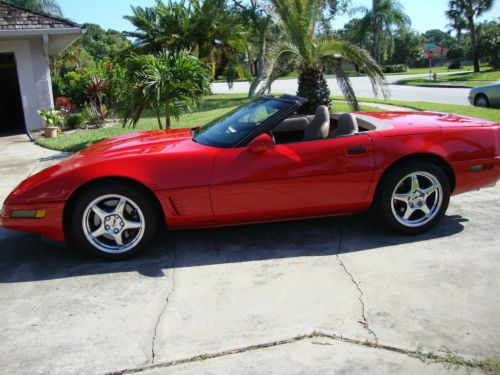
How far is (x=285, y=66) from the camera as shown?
34.5 feet

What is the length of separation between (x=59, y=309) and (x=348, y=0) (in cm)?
2582

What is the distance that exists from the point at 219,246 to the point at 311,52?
725cm

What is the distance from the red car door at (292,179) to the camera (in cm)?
393

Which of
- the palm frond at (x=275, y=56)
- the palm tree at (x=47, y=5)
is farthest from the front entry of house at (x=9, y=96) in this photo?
the palm tree at (x=47, y=5)

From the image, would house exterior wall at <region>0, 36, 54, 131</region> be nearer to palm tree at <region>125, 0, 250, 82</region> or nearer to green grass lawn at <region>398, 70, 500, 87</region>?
palm tree at <region>125, 0, 250, 82</region>

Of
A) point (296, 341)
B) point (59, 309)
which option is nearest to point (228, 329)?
point (296, 341)

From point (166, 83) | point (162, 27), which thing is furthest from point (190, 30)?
point (166, 83)

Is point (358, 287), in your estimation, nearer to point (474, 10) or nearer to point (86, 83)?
point (86, 83)

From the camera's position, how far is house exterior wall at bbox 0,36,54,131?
12.7m

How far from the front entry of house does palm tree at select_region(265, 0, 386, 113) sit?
9455mm

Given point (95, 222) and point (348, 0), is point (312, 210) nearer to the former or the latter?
point (95, 222)

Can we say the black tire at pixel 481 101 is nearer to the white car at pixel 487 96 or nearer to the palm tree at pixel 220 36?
the white car at pixel 487 96

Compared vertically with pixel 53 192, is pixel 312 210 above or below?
below

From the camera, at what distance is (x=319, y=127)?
428 centimetres
